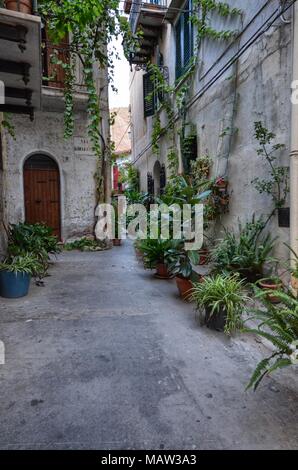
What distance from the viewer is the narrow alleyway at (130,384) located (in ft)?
5.23

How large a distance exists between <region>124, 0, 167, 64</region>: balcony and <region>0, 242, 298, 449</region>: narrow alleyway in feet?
24.5

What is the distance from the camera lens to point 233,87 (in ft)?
16.3

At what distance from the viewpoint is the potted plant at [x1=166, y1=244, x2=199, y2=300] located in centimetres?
370

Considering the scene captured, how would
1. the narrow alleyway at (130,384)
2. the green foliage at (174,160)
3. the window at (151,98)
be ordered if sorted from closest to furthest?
the narrow alleyway at (130,384)
the green foliage at (174,160)
the window at (151,98)

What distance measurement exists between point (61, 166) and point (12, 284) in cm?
450

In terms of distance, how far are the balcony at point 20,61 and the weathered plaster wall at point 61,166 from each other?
10.7 feet

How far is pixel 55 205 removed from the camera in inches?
307

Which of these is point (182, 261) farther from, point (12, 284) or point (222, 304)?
point (12, 284)

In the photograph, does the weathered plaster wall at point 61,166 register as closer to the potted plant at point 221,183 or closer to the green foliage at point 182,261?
the potted plant at point 221,183

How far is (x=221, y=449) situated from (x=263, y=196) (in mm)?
3372

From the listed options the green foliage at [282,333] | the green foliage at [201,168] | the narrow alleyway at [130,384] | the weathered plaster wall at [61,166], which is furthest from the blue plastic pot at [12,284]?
the green foliage at [201,168]

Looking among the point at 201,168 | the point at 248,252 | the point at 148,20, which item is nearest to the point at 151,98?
the point at 148,20

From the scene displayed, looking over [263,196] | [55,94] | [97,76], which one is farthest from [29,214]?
[263,196]
